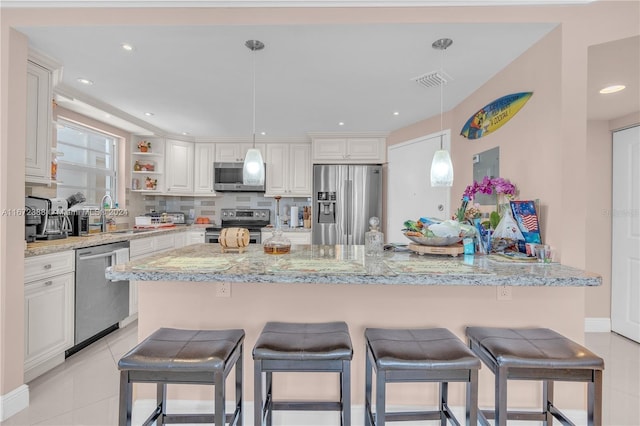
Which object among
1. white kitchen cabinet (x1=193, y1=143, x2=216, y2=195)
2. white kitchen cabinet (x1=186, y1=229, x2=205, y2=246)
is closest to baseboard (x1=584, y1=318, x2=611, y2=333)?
white kitchen cabinet (x1=186, y1=229, x2=205, y2=246)

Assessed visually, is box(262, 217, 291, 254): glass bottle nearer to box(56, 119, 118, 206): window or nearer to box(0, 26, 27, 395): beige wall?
box(0, 26, 27, 395): beige wall

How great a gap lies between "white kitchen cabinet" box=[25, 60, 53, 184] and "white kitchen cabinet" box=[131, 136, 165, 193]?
1.96 m

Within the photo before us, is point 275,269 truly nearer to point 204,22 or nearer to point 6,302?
point 204,22

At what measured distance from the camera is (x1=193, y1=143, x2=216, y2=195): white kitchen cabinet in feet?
15.0

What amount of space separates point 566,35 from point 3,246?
3.43 m

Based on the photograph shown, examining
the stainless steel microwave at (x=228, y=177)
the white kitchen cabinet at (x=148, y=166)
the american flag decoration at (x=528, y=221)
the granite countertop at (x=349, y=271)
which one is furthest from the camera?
the stainless steel microwave at (x=228, y=177)

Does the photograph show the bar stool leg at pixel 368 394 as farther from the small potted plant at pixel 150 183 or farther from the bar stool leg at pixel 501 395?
the small potted plant at pixel 150 183

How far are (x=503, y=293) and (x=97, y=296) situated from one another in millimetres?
3020

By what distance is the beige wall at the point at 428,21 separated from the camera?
167 centimetres

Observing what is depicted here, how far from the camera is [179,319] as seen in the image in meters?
1.59

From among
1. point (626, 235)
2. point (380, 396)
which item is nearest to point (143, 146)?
point (380, 396)

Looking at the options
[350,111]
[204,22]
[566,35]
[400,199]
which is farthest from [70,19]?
[400,199]

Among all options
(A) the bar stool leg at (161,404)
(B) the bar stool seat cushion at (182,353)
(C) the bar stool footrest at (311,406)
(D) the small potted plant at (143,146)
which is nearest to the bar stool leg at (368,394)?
(C) the bar stool footrest at (311,406)

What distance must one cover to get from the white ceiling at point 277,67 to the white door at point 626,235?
1522mm
